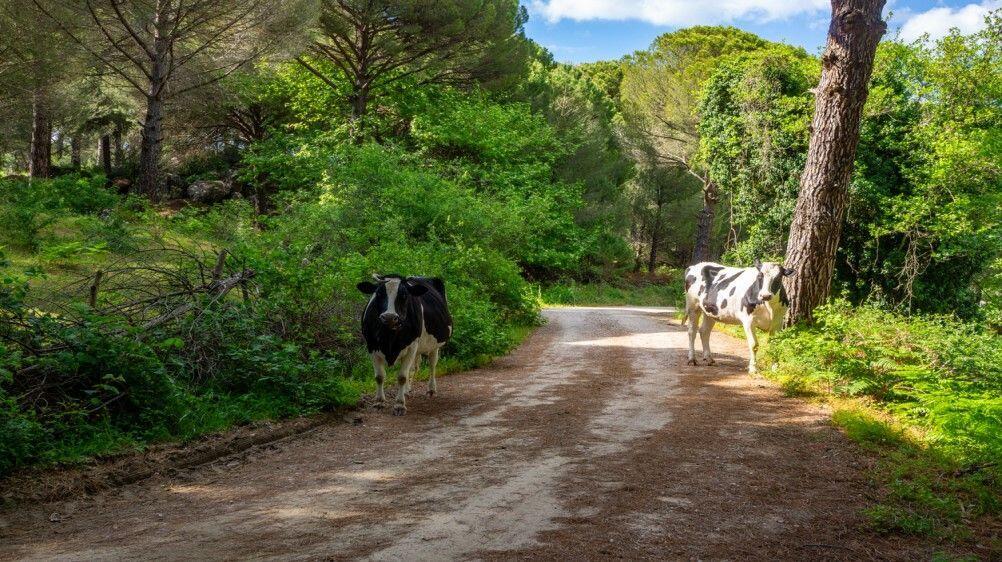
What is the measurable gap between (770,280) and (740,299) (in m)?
0.76

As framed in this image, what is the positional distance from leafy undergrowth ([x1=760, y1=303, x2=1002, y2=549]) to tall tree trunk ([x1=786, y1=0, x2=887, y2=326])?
812 millimetres

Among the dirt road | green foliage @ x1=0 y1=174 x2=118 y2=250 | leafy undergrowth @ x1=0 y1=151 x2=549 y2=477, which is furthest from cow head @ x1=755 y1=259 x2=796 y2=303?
green foliage @ x1=0 y1=174 x2=118 y2=250

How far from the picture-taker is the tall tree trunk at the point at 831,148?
36.1 ft

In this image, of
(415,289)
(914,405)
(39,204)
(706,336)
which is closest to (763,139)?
(706,336)

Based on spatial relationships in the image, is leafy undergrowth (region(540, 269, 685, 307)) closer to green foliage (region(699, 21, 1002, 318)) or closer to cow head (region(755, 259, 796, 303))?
green foliage (region(699, 21, 1002, 318))

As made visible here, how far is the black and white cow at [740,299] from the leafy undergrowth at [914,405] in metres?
0.39

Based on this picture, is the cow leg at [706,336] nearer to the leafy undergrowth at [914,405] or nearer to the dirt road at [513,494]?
the leafy undergrowth at [914,405]

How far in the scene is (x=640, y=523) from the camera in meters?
4.38

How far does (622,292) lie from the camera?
131ft

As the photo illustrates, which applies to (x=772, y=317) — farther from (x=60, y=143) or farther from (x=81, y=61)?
(x=60, y=143)

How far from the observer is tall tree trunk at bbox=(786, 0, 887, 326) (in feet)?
36.1

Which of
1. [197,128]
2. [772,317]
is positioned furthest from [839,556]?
[197,128]

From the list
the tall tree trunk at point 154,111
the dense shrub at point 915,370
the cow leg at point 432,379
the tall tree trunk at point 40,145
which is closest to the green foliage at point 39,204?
the tall tree trunk at point 154,111

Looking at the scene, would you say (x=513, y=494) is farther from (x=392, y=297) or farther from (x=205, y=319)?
(x=205, y=319)
